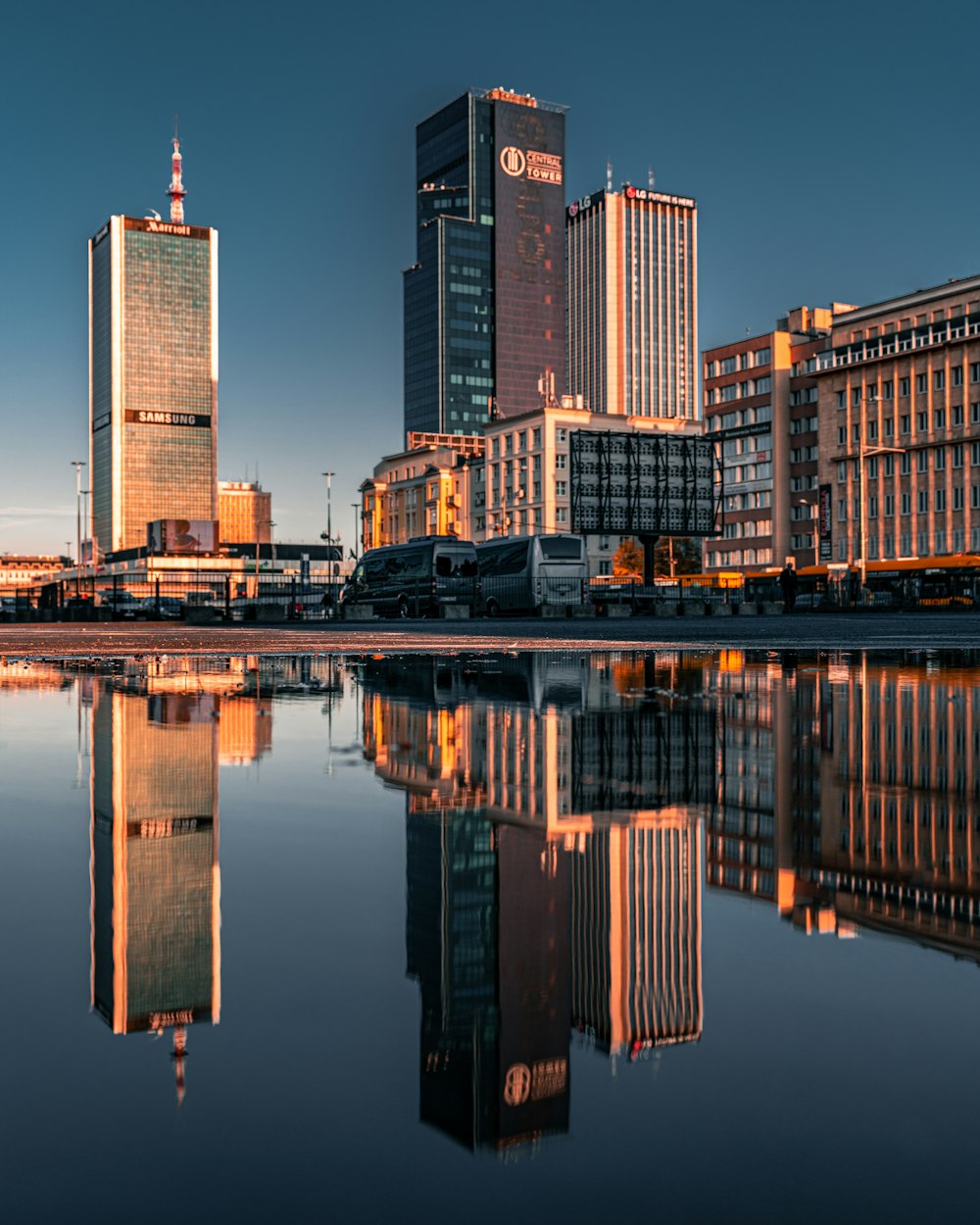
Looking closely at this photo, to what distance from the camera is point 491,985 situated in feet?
→ 6.70

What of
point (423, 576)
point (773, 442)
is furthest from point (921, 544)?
point (423, 576)

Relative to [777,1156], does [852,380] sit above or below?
above

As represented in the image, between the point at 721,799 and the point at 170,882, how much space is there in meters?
1.91

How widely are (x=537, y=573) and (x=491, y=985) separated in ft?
168

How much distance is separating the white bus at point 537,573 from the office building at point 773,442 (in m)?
62.9

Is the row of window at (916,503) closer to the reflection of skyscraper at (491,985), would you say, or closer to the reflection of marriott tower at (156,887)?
the reflection of marriott tower at (156,887)

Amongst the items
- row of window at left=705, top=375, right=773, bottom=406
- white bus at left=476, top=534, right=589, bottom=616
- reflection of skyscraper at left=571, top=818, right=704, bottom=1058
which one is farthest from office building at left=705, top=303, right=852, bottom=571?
reflection of skyscraper at left=571, top=818, right=704, bottom=1058

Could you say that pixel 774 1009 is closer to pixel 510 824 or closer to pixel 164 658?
pixel 510 824

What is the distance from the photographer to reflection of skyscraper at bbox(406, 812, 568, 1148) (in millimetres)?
1615

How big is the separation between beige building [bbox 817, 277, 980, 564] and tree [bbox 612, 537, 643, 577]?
23639 mm

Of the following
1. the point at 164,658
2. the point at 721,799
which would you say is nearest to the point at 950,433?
the point at 164,658

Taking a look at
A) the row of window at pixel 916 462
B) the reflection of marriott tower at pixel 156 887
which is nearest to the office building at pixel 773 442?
the row of window at pixel 916 462

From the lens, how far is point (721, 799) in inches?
159

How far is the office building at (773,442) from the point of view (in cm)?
11556
